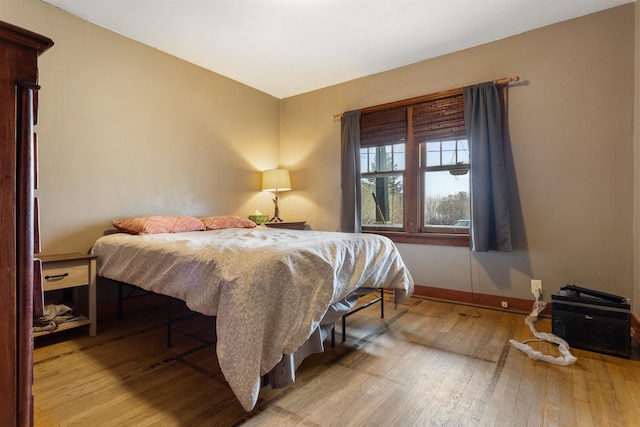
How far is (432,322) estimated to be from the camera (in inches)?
106

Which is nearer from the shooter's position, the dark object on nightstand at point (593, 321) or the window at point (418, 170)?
the dark object on nightstand at point (593, 321)

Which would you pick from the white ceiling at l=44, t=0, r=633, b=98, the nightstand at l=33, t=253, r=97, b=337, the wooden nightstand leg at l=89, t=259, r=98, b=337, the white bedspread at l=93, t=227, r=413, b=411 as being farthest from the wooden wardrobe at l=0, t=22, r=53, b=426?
the white ceiling at l=44, t=0, r=633, b=98

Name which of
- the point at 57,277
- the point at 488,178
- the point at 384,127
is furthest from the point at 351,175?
the point at 57,277

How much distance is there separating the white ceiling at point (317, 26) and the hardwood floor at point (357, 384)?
260cm

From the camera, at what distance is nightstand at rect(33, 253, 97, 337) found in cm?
218

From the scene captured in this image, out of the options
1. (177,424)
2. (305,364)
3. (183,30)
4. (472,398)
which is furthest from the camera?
(183,30)

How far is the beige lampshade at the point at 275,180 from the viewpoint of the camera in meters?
4.11

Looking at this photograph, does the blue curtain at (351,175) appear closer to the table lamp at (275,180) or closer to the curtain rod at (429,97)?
the curtain rod at (429,97)

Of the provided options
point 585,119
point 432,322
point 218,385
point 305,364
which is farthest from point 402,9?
point 218,385

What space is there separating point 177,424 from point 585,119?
3.56 m

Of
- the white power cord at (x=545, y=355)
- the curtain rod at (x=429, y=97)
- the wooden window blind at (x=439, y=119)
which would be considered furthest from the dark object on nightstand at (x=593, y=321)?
the curtain rod at (x=429, y=97)

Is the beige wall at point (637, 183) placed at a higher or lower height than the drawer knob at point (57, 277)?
higher

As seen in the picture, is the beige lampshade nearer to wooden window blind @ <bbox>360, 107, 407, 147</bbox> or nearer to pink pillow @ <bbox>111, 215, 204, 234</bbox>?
wooden window blind @ <bbox>360, 107, 407, 147</bbox>

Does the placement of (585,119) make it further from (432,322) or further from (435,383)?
(435,383)
